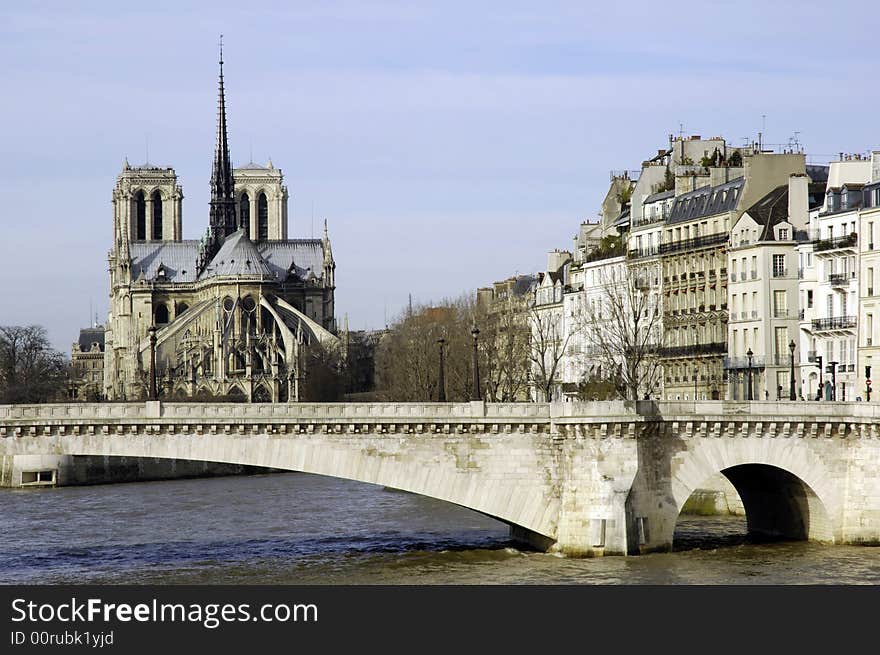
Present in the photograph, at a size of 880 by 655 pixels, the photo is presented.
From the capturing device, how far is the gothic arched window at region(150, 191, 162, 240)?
639 feet

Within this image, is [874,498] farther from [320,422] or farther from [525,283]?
[525,283]

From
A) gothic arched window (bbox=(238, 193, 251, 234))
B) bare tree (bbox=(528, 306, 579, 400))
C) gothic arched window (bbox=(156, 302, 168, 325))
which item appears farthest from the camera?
gothic arched window (bbox=(238, 193, 251, 234))

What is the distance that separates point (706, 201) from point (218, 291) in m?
98.5

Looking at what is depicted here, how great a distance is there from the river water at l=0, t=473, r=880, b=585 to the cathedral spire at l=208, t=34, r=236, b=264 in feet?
370

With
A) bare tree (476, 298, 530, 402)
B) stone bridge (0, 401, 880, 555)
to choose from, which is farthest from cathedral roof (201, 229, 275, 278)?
stone bridge (0, 401, 880, 555)

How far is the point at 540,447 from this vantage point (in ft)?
148

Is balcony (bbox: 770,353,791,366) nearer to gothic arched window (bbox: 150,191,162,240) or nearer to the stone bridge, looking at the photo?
the stone bridge

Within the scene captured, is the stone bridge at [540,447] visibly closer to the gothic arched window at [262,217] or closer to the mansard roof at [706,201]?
the mansard roof at [706,201]

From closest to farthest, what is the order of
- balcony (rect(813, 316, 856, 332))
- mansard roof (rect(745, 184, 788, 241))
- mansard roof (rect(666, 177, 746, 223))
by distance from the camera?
1. balcony (rect(813, 316, 856, 332))
2. mansard roof (rect(745, 184, 788, 241))
3. mansard roof (rect(666, 177, 746, 223))

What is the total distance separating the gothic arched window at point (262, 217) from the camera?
199 m

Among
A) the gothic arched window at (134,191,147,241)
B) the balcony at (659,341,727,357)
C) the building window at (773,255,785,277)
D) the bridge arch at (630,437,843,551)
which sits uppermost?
the gothic arched window at (134,191,147,241)

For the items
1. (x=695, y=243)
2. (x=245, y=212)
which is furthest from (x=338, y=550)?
(x=245, y=212)

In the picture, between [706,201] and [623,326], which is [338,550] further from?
[706,201]

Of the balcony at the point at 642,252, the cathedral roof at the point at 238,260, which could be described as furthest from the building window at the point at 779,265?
the cathedral roof at the point at 238,260
